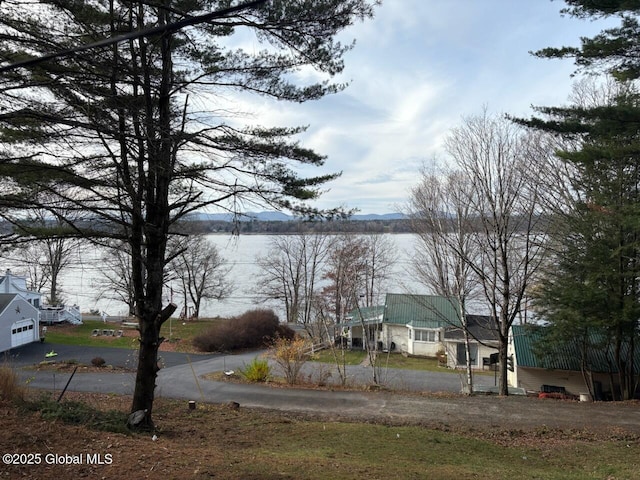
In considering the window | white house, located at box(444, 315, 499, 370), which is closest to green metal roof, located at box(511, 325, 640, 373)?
white house, located at box(444, 315, 499, 370)

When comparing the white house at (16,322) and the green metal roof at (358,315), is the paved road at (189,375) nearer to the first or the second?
the white house at (16,322)

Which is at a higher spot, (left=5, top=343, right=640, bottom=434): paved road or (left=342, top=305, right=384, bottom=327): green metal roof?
(left=342, top=305, right=384, bottom=327): green metal roof

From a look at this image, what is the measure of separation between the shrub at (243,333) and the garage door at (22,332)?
9.40 metres

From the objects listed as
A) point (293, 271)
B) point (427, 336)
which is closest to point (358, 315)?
point (427, 336)

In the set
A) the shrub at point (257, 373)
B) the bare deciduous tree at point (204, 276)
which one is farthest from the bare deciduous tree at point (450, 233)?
the bare deciduous tree at point (204, 276)

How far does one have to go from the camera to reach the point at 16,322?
22.7 meters

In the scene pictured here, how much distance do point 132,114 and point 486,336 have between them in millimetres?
25541

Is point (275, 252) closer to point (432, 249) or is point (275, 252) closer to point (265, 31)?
point (432, 249)

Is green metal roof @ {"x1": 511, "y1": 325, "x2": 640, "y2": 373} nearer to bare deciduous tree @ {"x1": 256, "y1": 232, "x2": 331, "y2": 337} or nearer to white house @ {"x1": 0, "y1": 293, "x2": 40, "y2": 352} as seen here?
bare deciduous tree @ {"x1": 256, "y1": 232, "x2": 331, "y2": 337}

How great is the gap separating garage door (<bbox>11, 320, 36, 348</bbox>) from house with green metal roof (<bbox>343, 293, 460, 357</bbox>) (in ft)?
64.1

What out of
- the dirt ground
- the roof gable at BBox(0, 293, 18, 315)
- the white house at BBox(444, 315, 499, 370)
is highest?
the roof gable at BBox(0, 293, 18, 315)

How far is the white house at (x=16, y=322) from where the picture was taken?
21.9 meters

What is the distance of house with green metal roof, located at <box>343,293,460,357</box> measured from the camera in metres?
27.0

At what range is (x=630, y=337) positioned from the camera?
12234 mm
